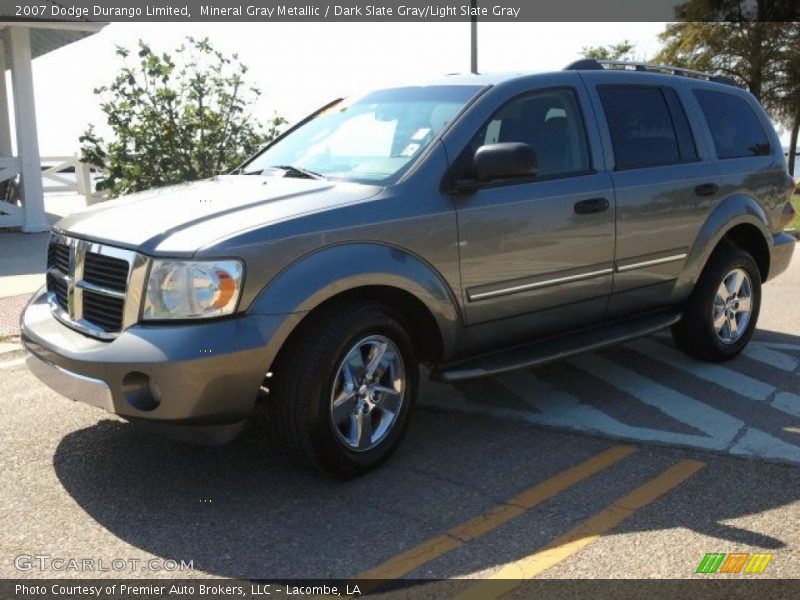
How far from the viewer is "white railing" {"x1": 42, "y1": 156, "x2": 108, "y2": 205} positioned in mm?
18688

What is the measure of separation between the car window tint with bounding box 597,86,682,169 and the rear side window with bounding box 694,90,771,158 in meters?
0.47

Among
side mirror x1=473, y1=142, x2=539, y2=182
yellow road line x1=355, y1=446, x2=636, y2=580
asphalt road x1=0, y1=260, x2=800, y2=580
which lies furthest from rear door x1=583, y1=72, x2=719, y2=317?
yellow road line x1=355, y1=446, x2=636, y2=580

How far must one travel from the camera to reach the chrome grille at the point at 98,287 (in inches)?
148

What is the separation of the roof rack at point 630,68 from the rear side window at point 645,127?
0.20 metres

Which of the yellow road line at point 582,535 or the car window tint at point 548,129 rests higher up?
the car window tint at point 548,129

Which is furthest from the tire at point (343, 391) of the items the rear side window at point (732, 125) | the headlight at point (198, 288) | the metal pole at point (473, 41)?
the metal pole at point (473, 41)

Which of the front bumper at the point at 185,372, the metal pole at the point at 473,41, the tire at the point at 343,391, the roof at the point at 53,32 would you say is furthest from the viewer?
the metal pole at the point at 473,41

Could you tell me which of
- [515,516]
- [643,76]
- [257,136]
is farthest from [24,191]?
[515,516]

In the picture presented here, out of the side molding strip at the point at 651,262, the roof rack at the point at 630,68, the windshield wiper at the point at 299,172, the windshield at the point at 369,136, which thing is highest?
the roof rack at the point at 630,68

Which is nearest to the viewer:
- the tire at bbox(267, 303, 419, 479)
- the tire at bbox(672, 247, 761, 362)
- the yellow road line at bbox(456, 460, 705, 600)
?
the yellow road line at bbox(456, 460, 705, 600)

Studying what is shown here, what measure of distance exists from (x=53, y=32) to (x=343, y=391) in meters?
13.2

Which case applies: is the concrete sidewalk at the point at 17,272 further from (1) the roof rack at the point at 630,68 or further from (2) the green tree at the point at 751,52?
Answer: (2) the green tree at the point at 751,52

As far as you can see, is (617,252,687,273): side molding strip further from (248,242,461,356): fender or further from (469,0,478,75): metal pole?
(469,0,478,75): metal pole

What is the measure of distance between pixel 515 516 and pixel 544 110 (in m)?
2.41
